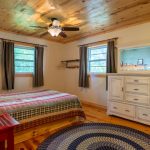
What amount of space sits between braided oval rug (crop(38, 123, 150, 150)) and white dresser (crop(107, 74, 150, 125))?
0.54 meters

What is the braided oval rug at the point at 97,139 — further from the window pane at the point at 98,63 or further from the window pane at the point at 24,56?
the window pane at the point at 24,56

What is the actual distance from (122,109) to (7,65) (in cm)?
337

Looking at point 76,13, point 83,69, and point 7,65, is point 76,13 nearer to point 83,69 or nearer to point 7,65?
point 83,69

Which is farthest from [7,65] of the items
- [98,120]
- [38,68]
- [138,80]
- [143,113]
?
[143,113]

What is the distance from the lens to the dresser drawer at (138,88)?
296cm

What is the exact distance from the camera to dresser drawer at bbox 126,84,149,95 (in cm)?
296

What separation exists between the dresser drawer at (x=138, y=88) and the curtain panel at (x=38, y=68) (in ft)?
9.33

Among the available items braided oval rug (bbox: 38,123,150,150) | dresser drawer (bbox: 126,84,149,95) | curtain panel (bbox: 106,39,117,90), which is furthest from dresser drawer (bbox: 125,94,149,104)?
curtain panel (bbox: 106,39,117,90)

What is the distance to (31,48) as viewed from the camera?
4.67 meters

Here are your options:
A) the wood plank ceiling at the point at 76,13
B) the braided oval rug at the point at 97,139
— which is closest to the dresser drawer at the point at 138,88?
the braided oval rug at the point at 97,139

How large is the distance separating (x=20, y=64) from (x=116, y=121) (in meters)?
3.33

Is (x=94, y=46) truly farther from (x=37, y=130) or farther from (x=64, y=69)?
(x=37, y=130)

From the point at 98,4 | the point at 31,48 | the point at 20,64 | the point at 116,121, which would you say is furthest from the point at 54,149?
the point at 31,48

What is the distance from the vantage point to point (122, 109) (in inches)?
132
